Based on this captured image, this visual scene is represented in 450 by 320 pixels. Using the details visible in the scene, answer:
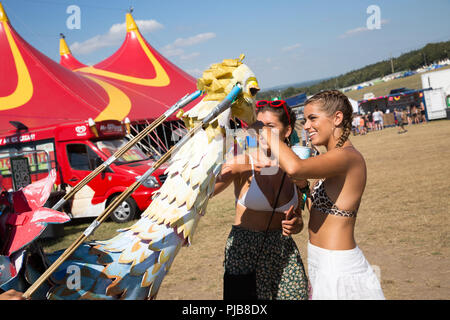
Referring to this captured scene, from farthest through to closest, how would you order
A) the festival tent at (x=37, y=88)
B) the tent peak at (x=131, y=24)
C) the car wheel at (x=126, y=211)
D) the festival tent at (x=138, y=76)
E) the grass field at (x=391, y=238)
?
the tent peak at (x=131, y=24), the festival tent at (x=138, y=76), the festival tent at (x=37, y=88), the car wheel at (x=126, y=211), the grass field at (x=391, y=238)

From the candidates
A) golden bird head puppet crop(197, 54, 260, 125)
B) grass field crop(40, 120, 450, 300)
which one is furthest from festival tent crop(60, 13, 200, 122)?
golden bird head puppet crop(197, 54, 260, 125)

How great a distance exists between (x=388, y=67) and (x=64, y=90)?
7859 centimetres

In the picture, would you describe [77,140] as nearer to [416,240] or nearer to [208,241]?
[208,241]

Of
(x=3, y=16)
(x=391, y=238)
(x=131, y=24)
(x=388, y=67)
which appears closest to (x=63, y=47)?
(x=131, y=24)

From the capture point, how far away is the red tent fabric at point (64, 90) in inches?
403

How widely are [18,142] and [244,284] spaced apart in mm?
7751

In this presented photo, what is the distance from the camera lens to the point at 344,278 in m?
1.87

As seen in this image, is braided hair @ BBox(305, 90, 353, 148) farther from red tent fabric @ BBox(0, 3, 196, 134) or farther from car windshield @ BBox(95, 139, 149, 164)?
red tent fabric @ BBox(0, 3, 196, 134)

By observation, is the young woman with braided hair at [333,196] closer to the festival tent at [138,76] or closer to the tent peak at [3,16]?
Result: the festival tent at [138,76]

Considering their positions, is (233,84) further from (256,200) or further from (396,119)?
(396,119)

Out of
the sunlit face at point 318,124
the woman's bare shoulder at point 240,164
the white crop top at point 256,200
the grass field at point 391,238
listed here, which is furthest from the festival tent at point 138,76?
the sunlit face at point 318,124

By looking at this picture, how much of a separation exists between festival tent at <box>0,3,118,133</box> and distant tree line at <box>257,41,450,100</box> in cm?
4200

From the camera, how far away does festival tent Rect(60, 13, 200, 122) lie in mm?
12930
